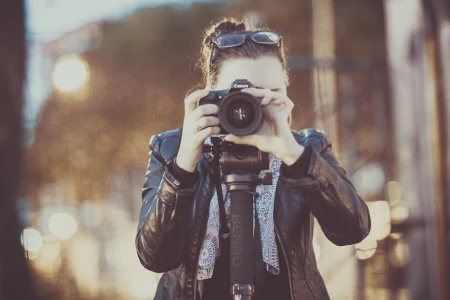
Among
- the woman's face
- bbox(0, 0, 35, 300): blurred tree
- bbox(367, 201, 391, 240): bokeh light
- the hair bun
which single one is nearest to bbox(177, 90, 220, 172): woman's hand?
the woman's face

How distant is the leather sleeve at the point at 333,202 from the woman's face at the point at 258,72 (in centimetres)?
23

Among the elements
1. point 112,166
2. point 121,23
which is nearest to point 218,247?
point 112,166

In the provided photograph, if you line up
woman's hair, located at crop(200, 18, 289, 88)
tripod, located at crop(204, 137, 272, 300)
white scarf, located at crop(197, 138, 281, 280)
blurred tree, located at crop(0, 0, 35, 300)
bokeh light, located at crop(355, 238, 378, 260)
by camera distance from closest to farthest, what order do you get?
tripod, located at crop(204, 137, 272, 300) → white scarf, located at crop(197, 138, 281, 280) → woman's hair, located at crop(200, 18, 289, 88) → blurred tree, located at crop(0, 0, 35, 300) → bokeh light, located at crop(355, 238, 378, 260)

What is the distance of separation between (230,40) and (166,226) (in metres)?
0.54

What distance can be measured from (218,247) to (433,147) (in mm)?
3932

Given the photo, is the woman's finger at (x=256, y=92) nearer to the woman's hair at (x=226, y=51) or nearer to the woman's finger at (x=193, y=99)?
the woman's finger at (x=193, y=99)

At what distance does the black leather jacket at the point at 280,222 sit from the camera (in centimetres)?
157

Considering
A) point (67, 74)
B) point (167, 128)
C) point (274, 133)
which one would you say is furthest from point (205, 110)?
point (167, 128)

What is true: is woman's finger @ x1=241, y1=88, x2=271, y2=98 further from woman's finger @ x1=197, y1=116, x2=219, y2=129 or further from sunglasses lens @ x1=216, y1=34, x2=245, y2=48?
sunglasses lens @ x1=216, y1=34, x2=245, y2=48

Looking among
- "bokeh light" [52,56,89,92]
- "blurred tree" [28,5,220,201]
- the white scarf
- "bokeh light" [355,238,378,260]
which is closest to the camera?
the white scarf

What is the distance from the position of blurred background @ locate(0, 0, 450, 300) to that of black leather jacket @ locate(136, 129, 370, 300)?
3.43 ft

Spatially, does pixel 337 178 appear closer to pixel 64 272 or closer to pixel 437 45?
pixel 437 45

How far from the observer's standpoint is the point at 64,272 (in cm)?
732

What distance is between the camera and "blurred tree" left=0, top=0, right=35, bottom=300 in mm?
3506
